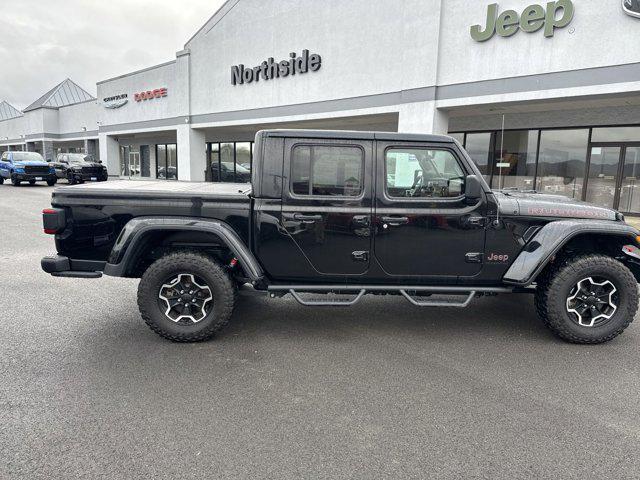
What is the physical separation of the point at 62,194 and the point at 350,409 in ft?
10.7

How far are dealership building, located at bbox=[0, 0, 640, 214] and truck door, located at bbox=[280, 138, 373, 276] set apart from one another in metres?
3.98

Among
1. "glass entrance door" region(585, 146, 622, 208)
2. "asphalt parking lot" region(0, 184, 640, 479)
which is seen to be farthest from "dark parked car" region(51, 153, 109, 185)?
"glass entrance door" region(585, 146, 622, 208)

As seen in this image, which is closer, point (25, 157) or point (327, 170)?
point (327, 170)

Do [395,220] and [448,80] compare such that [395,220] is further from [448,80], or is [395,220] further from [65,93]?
[65,93]

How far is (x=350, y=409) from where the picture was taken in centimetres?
306

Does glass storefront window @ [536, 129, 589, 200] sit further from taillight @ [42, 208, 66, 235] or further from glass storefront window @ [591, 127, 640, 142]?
taillight @ [42, 208, 66, 235]

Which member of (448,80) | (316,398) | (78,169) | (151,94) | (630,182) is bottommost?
(316,398)

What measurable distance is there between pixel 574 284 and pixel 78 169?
26.7 meters

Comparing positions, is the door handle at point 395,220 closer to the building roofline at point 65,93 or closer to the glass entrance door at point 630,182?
the glass entrance door at point 630,182

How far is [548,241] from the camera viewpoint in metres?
4.03

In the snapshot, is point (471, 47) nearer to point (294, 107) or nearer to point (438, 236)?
point (294, 107)

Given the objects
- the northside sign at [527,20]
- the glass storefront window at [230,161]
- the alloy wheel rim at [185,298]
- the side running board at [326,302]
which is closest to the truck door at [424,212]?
the side running board at [326,302]

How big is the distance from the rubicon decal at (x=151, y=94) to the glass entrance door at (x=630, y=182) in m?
23.5

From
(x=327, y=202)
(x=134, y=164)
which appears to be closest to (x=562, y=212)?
(x=327, y=202)
